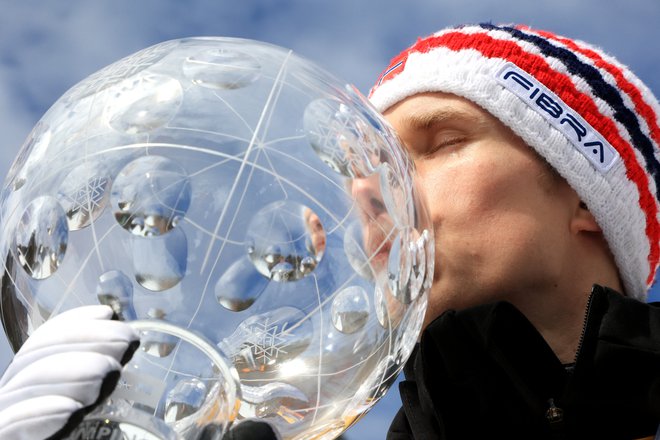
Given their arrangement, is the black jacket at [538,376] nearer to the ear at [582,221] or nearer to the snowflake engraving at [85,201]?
the ear at [582,221]

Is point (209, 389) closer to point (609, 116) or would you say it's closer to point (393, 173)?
point (393, 173)

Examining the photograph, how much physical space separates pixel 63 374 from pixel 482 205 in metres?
1.53

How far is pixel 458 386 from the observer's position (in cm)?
228

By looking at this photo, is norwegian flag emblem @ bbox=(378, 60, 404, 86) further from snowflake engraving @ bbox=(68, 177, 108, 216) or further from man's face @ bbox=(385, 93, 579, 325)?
snowflake engraving @ bbox=(68, 177, 108, 216)

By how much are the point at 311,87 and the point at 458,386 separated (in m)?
1.04

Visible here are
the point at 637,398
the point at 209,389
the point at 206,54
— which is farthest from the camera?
the point at 637,398

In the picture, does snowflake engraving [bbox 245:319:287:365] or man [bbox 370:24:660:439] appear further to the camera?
man [bbox 370:24:660:439]

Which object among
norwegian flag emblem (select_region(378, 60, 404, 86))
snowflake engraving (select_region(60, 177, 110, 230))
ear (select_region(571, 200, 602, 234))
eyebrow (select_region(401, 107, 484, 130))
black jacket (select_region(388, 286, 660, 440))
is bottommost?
black jacket (select_region(388, 286, 660, 440))

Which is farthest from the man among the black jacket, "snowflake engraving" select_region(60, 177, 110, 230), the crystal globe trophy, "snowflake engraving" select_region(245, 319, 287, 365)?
"snowflake engraving" select_region(60, 177, 110, 230)

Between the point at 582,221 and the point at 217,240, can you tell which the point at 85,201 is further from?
the point at 582,221

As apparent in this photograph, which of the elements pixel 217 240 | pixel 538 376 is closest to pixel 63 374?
pixel 217 240

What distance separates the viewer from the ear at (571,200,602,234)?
2670 millimetres

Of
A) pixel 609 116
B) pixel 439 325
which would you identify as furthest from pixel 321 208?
pixel 609 116

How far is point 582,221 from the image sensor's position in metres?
2.68
